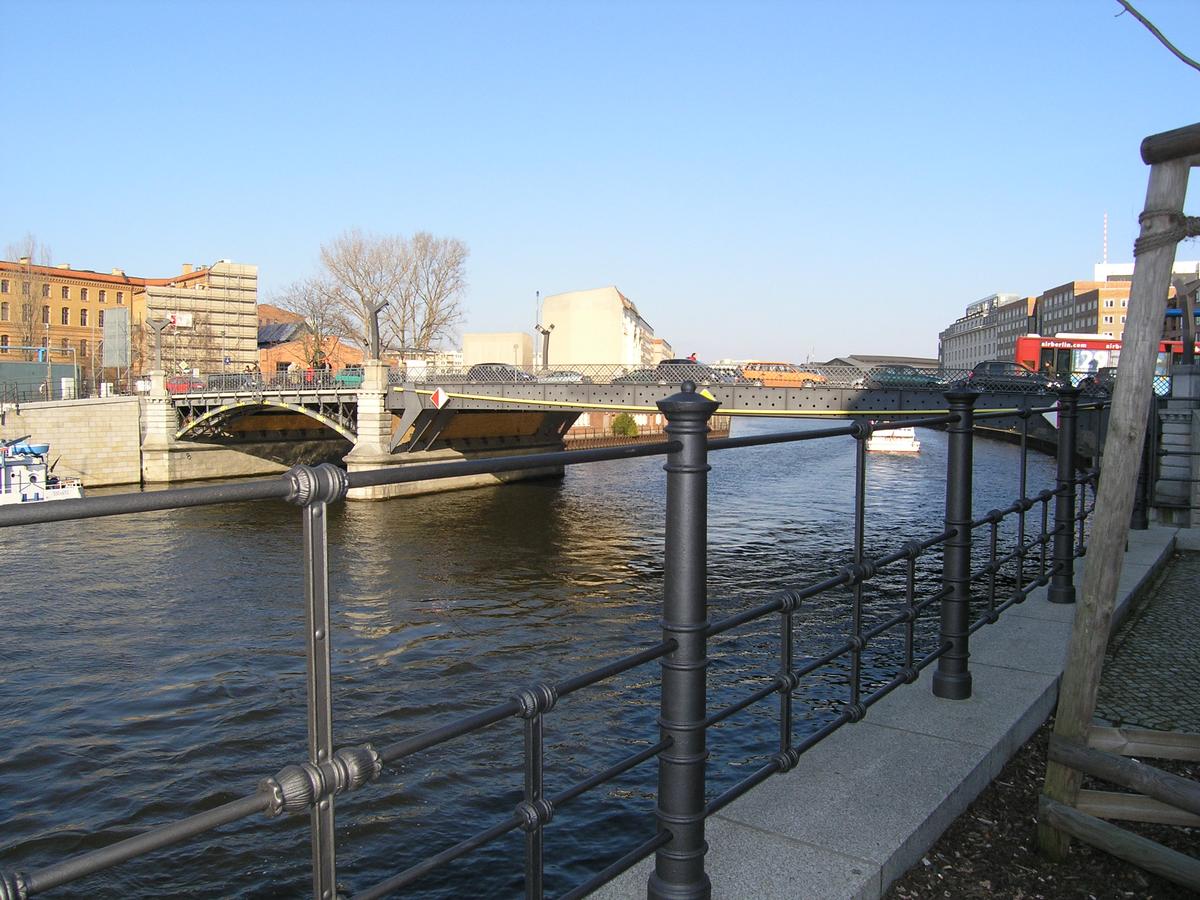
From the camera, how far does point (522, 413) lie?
4269cm

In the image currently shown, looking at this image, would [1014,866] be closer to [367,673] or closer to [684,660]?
[684,660]

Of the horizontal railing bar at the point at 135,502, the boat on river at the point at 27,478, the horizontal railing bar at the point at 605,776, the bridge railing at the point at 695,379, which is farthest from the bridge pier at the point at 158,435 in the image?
the horizontal railing bar at the point at 135,502

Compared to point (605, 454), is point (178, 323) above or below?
above

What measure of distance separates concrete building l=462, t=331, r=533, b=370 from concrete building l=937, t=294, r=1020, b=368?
345 feet

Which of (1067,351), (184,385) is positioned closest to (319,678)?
(184,385)

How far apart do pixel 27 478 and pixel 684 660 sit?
1361 inches

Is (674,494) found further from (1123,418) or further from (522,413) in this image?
(522,413)

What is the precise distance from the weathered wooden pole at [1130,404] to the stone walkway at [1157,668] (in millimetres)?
1955

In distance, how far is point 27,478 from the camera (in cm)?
3162

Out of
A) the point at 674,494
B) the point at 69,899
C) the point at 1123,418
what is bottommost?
the point at 69,899

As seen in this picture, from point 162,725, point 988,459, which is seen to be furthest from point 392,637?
point 988,459

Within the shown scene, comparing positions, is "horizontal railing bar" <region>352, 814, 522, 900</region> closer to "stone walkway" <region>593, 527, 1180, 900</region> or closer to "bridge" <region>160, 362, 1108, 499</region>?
"stone walkway" <region>593, 527, 1180, 900</region>

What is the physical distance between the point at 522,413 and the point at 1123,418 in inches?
1577

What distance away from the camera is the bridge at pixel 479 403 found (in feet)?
87.7
